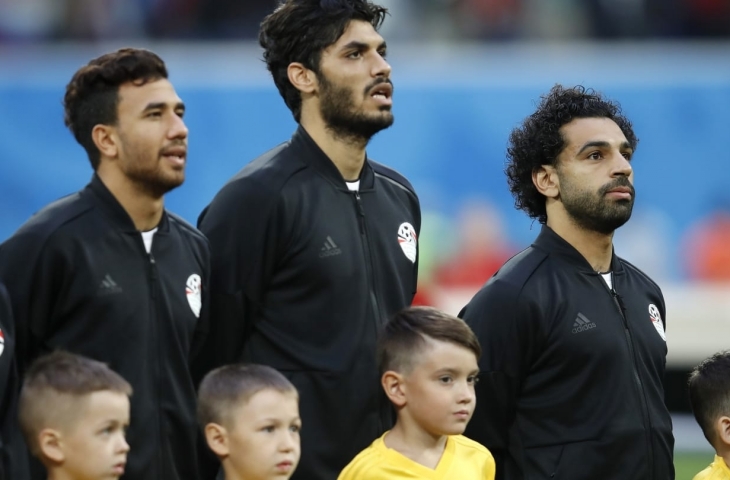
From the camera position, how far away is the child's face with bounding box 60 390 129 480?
14.8ft

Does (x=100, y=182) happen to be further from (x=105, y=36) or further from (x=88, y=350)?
(x=105, y=36)

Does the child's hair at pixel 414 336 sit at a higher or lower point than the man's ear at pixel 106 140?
lower

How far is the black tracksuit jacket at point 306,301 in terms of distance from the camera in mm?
5340

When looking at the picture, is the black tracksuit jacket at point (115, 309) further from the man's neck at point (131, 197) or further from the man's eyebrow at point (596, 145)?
the man's eyebrow at point (596, 145)

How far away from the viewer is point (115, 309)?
16.1 ft

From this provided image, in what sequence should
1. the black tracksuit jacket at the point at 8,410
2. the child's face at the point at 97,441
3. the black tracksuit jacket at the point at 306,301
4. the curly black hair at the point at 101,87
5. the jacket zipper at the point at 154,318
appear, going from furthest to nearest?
the black tracksuit jacket at the point at 306,301 → the curly black hair at the point at 101,87 → the jacket zipper at the point at 154,318 → the black tracksuit jacket at the point at 8,410 → the child's face at the point at 97,441

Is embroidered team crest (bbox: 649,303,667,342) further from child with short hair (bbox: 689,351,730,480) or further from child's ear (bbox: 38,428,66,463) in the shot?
child's ear (bbox: 38,428,66,463)

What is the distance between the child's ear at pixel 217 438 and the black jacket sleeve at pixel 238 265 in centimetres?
51

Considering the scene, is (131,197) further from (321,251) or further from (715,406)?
(715,406)

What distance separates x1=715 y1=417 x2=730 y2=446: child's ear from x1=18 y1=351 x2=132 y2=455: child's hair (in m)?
2.45

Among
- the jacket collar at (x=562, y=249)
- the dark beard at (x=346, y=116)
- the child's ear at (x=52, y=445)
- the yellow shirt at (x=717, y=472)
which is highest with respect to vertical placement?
the dark beard at (x=346, y=116)

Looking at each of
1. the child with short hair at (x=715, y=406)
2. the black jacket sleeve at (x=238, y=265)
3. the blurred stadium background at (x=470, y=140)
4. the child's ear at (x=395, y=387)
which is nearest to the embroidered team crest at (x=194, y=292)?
the black jacket sleeve at (x=238, y=265)

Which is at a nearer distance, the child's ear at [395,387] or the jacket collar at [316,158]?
the child's ear at [395,387]

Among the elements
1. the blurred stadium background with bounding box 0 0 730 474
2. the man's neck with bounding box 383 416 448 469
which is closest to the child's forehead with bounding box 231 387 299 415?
the man's neck with bounding box 383 416 448 469
